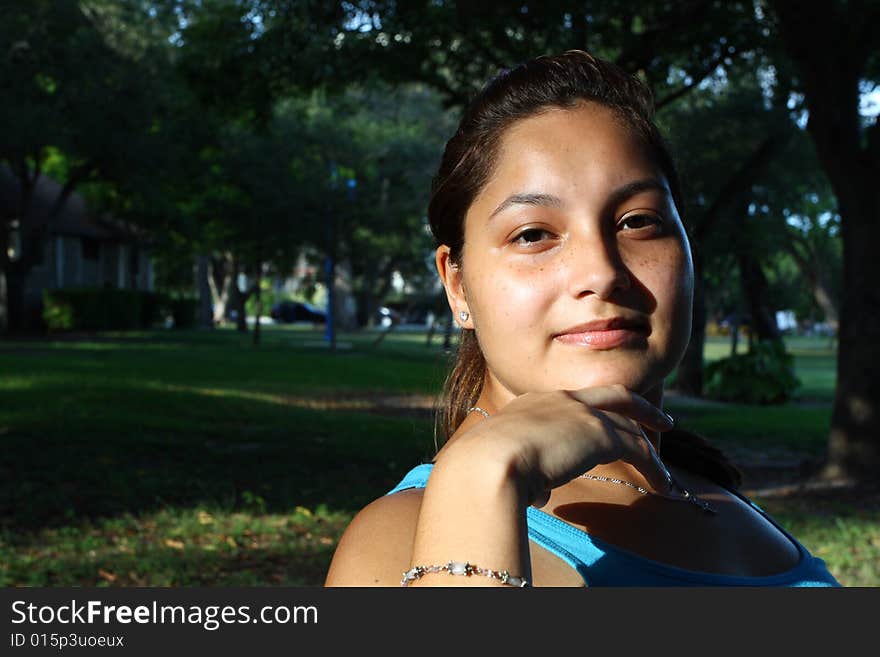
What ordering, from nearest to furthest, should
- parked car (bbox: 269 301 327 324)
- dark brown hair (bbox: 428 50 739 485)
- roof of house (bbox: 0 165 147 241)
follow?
dark brown hair (bbox: 428 50 739 485), roof of house (bbox: 0 165 147 241), parked car (bbox: 269 301 327 324)

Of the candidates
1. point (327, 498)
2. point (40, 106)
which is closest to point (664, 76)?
point (327, 498)

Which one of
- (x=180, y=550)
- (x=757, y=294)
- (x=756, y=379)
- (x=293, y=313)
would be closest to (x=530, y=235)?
(x=180, y=550)

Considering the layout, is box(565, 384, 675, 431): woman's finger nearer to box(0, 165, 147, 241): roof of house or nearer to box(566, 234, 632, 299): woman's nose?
box(566, 234, 632, 299): woman's nose

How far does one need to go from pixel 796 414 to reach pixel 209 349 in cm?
1591

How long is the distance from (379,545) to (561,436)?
0.30 metres

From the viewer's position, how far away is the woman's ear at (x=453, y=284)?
1938 mm

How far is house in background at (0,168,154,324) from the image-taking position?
3466 centimetres

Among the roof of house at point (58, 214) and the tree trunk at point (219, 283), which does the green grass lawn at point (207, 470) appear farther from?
the tree trunk at point (219, 283)

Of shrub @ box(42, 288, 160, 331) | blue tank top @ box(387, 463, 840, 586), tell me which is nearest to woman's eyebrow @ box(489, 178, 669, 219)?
blue tank top @ box(387, 463, 840, 586)

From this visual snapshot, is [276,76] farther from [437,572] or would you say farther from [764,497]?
[437,572]

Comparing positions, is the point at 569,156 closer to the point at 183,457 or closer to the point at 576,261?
the point at 576,261

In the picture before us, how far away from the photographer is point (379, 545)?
143 centimetres

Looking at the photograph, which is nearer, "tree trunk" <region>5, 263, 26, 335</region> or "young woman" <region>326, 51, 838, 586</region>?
"young woman" <region>326, 51, 838, 586</region>

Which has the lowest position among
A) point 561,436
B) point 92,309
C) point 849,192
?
point 92,309
